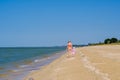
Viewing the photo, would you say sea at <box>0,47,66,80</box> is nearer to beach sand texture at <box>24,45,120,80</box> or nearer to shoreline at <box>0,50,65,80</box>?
shoreline at <box>0,50,65,80</box>

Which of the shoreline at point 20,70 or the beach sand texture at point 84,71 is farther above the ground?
the beach sand texture at point 84,71

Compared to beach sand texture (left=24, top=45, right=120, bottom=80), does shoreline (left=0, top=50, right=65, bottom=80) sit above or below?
below

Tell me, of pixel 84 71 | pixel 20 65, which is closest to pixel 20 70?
pixel 20 65

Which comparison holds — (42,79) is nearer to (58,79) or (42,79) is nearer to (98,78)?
(58,79)

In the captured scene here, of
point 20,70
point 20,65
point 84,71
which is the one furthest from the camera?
point 20,65

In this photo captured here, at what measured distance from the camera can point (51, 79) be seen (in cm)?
1545

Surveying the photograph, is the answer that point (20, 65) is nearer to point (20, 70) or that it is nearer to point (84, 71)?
point (20, 70)

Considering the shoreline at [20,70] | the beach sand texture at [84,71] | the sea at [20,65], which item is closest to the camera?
the beach sand texture at [84,71]

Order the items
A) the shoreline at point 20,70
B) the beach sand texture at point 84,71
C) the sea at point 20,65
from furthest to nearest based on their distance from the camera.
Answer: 1. the sea at point 20,65
2. the shoreline at point 20,70
3. the beach sand texture at point 84,71

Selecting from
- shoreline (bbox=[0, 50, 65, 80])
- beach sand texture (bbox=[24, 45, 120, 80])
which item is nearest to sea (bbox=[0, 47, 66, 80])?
shoreline (bbox=[0, 50, 65, 80])

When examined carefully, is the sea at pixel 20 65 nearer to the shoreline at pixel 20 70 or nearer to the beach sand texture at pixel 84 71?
the shoreline at pixel 20 70

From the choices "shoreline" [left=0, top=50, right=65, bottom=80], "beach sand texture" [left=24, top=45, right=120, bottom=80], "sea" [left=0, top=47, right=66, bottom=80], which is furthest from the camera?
"sea" [left=0, top=47, right=66, bottom=80]

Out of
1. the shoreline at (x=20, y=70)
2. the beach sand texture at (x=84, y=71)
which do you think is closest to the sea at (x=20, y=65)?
the shoreline at (x=20, y=70)

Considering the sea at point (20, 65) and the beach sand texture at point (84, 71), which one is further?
the sea at point (20, 65)
